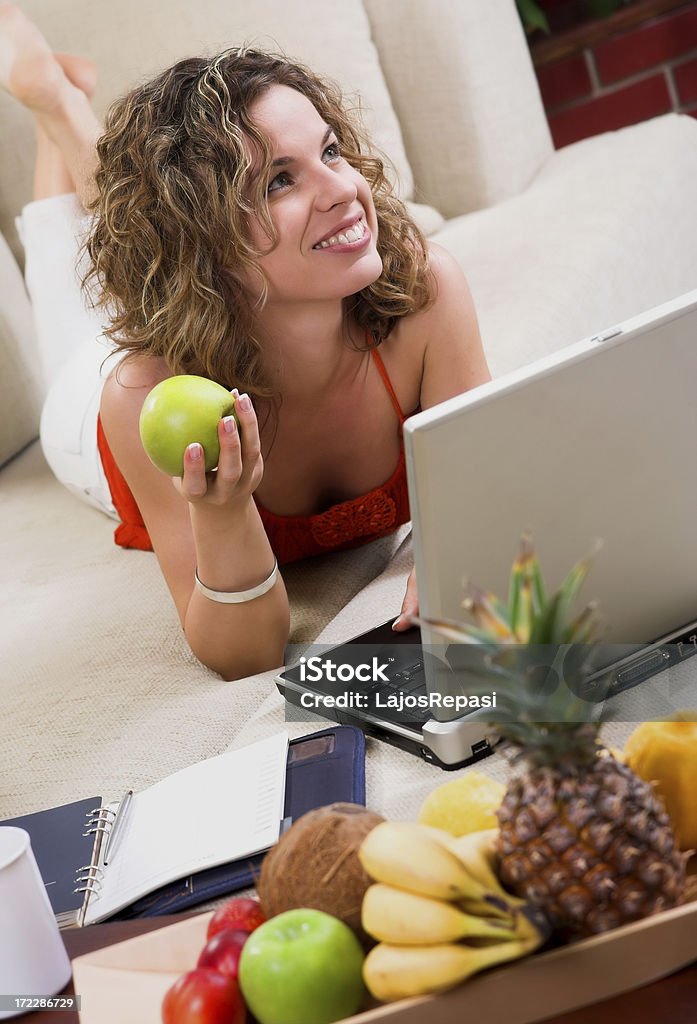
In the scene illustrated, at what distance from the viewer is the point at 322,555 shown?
1608 millimetres

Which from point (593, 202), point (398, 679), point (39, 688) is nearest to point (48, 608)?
point (39, 688)

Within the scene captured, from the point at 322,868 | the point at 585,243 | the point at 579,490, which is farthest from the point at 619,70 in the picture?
the point at 322,868

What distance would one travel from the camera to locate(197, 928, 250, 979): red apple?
62 centimetres

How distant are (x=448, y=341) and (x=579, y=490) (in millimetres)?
776

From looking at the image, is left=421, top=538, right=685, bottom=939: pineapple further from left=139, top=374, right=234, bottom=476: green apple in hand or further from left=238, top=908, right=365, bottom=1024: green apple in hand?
left=139, top=374, right=234, bottom=476: green apple in hand

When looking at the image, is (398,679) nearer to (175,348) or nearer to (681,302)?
(681,302)

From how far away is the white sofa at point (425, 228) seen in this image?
124 centimetres

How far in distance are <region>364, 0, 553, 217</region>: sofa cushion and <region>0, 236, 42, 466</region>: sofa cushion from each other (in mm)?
919

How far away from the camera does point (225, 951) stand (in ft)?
2.06

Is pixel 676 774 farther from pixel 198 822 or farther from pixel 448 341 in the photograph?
pixel 448 341

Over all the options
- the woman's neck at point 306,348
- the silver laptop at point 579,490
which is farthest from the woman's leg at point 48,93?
the silver laptop at point 579,490

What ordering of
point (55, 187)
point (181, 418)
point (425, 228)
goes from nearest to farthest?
point (181, 418)
point (55, 187)
point (425, 228)

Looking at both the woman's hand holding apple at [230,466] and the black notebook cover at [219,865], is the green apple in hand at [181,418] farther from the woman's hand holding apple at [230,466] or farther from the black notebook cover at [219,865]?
the black notebook cover at [219,865]

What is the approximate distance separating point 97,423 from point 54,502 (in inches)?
11.8
